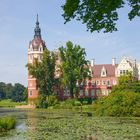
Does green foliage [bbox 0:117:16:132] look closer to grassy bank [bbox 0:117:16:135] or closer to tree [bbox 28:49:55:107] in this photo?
grassy bank [bbox 0:117:16:135]

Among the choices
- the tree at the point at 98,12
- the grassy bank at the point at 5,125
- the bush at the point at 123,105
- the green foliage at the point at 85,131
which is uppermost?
the tree at the point at 98,12

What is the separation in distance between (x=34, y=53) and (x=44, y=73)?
16455 mm

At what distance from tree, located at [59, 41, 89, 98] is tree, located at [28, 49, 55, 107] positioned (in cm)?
349

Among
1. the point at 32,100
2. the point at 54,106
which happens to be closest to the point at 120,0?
the point at 54,106

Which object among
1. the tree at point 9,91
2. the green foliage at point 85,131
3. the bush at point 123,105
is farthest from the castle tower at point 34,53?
the tree at point 9,91

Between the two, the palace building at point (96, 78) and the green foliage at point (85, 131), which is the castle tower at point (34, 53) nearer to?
the palace building at point (96, 78)

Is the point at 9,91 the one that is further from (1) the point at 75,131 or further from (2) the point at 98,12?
(2) the point at 98,12

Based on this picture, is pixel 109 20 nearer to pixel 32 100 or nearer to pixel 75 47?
pixel 75 47

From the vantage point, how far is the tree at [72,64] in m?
76.9

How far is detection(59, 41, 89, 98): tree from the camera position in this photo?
7688 cm

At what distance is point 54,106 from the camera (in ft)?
246

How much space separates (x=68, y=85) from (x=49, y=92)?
5.52 meters

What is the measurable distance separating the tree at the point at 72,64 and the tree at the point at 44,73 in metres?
3.49

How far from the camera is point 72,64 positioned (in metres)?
77.3
